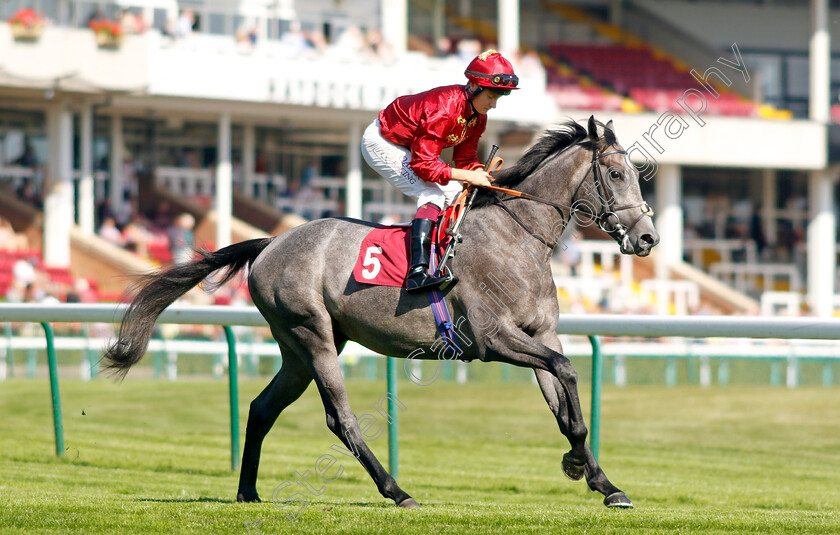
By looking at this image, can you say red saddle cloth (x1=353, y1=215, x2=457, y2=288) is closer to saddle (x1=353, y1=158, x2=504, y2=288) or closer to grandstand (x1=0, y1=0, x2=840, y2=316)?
saddle (x1=353, y1=158, x2=504, y2=288)

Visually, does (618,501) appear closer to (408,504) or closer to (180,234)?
(408,504)

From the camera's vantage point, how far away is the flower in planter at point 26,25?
16719 millimetres

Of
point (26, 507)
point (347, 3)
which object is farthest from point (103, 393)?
point (347, 3)

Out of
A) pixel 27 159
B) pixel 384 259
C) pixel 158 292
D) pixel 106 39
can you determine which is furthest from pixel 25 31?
pixel 384 259

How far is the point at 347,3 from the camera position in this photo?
21734 millimetres

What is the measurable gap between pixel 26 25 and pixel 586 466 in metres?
14.2

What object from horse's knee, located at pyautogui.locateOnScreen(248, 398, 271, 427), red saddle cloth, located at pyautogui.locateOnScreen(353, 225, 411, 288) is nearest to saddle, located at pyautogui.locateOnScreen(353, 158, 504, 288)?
red saddle cloth, located at pyautogui.locateOnScreen(353, 225, 411, 288)

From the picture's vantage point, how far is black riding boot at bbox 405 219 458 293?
4840 millimetres

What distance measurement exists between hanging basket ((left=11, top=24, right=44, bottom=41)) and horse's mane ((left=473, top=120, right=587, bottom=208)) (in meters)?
13.4

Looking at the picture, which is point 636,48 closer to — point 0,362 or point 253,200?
point 253,200

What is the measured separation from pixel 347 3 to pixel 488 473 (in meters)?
16.0

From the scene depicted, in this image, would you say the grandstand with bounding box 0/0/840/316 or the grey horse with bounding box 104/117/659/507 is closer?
the grey horse with bounding box 104/117/659/507

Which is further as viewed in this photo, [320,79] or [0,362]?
[320,79]

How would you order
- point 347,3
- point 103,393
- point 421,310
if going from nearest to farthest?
point 421,310 → point 103,393 → point 347,3
